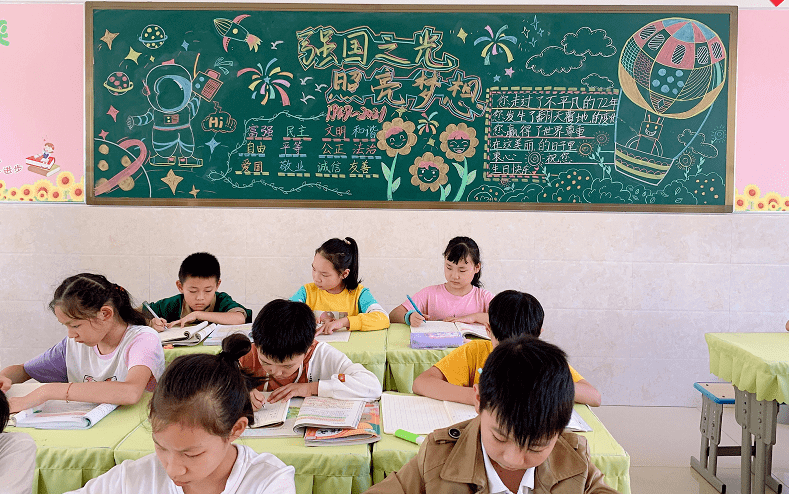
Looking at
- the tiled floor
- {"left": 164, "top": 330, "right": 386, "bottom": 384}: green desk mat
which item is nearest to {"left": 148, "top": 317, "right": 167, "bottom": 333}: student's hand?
{"left": 164, "top": 330, "right": 386, "bottom": 384}: green desk mat

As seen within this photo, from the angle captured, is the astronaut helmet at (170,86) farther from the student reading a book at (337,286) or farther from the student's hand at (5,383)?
the student's hand at (5,383)

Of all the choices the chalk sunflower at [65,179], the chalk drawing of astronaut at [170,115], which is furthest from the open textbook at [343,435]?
the chalk sunflower at [65,179]

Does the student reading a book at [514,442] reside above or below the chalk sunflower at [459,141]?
below

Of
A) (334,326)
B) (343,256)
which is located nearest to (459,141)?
(343,256)

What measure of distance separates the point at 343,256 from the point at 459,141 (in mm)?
1250

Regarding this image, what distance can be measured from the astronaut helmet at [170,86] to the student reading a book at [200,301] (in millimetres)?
1310

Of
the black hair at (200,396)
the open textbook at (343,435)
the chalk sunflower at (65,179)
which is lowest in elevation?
the open textbook at (343,435)

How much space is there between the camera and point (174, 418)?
49.9 inches

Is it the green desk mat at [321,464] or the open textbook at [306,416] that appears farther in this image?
the open textbook at [306,416]

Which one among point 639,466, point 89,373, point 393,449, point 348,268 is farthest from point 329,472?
point 639,466

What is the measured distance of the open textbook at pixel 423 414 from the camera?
1775 mm

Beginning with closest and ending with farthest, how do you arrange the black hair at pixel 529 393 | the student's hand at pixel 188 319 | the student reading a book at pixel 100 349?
the black hair at pixel 529 393 < the student reading a book at pixel 100 349 < the student's hand at pixel 188 319

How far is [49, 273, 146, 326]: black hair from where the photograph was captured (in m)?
2.03

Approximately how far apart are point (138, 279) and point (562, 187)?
2.75m
